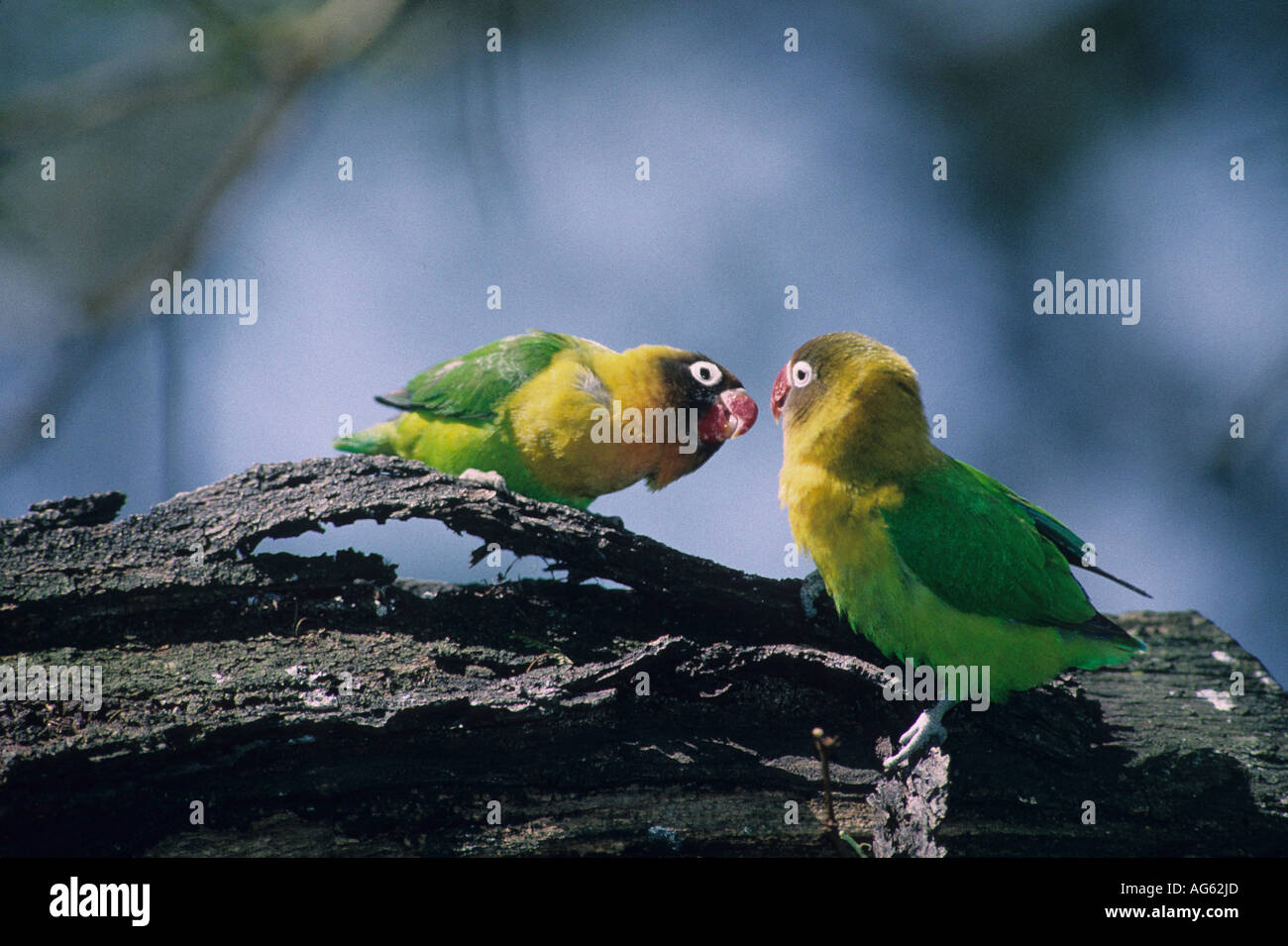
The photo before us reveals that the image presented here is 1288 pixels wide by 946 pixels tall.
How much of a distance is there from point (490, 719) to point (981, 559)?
8.24ft

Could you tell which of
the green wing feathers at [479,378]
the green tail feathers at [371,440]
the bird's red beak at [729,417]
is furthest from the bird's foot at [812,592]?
the green tail feathers at [371,440]

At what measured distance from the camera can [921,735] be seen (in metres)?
3.68

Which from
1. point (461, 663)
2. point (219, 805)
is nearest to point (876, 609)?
point (461, 663)

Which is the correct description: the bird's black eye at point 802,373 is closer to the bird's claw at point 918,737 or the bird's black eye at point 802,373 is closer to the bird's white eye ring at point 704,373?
the bird's white eye ring at point 704,373

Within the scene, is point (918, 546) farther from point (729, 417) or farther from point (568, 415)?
point (568, 415)

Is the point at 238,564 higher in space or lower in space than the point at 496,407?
lower

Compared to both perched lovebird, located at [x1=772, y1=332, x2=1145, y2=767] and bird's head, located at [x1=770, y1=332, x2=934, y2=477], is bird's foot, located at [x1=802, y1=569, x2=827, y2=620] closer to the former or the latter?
perched lovebird, located at [x1=772, y1=332, x2=1145, y2=767]

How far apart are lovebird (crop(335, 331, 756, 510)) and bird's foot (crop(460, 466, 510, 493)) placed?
0.02m

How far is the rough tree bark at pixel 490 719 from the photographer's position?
3309mm

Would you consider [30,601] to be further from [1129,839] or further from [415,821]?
[1129,839]

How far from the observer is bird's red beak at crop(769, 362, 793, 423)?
16.1ft

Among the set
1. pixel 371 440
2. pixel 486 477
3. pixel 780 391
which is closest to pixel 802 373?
pixel 780 391

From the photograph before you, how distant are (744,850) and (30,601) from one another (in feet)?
10.6
